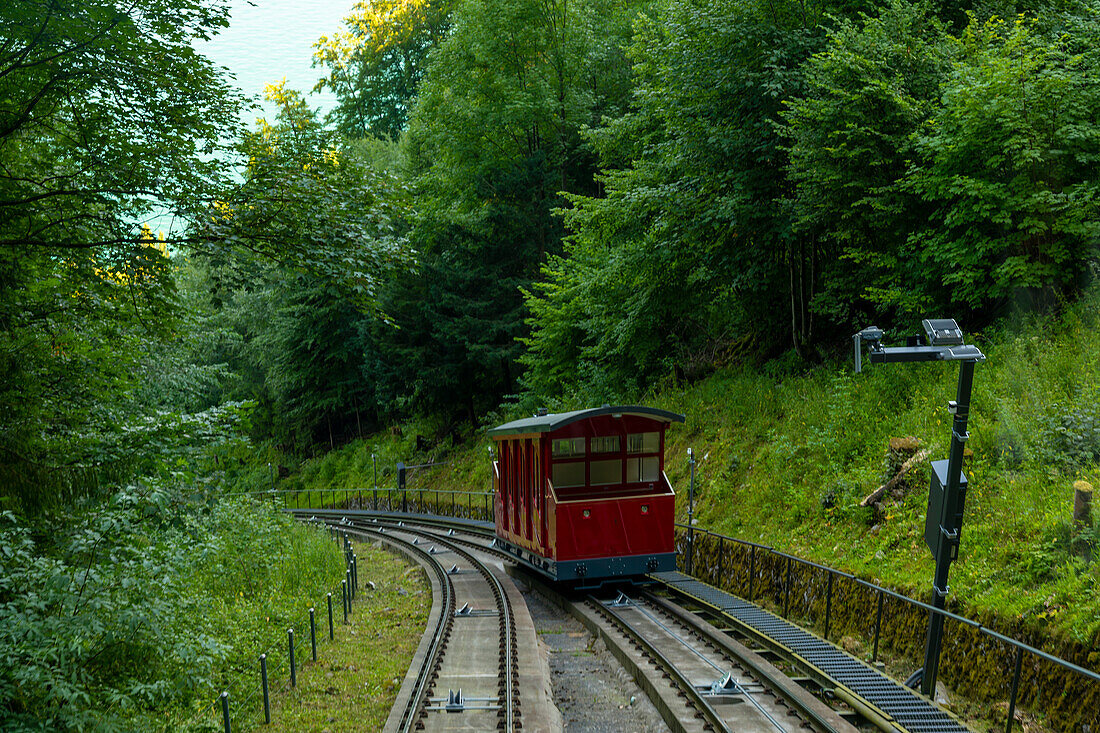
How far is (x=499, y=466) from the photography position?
20266mm

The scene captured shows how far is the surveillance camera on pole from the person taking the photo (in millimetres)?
8406

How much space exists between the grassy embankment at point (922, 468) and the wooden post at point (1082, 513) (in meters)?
0.15

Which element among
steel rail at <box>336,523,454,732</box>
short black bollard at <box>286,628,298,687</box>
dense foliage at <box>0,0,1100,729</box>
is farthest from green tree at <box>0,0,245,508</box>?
steel rail at <box>336,523,454,732</box>

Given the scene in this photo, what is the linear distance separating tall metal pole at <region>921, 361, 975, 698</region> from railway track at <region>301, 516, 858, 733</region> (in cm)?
136

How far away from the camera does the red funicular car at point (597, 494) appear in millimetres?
15000

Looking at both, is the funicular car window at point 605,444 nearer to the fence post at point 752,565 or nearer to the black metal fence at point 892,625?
the black metal fence at point 892,625

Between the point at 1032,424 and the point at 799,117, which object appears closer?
the point at 1032,424

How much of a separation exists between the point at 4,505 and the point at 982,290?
15071mm

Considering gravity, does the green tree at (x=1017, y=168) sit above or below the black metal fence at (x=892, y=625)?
above

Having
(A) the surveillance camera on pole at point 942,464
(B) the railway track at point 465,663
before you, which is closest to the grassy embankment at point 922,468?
(A) the surveillance camera on pole at point 942,464

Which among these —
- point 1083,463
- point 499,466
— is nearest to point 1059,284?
point 1083,463

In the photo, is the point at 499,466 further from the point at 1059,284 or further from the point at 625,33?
the point at 625,33

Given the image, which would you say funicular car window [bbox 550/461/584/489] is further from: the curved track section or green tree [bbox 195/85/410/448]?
green tree [bbox 195/85/410/448]

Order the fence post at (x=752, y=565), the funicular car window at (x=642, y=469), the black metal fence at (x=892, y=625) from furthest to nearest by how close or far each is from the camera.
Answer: the funicular car window at (x=642, y=469), the fence post at (x=752, y=565), the black metal fence at (x=892, y=625)
